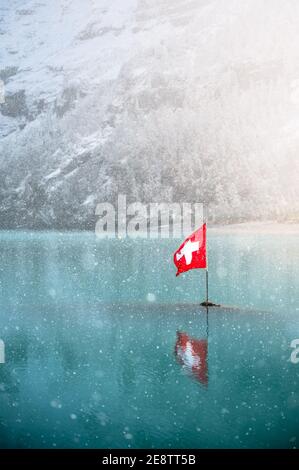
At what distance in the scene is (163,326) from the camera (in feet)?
115

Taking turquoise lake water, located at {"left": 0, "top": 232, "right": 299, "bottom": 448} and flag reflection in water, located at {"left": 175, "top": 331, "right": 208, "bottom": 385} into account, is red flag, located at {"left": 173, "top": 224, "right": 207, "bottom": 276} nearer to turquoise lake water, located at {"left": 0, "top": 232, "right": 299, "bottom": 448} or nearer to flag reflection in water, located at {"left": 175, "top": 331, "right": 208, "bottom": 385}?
turquoise lake water, located at {"left": 0, "top": 232, "right": 299, "bottom": 448}

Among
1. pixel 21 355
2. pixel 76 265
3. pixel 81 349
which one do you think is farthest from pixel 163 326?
pixel 76 265

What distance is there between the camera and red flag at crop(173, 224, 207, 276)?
35531mm

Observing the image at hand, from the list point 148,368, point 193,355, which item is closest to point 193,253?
point 193,355

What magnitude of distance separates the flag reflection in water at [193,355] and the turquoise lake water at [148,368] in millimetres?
89

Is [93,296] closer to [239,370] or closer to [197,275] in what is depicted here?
[197,275]

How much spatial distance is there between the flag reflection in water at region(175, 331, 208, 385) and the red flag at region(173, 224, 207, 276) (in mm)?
4344

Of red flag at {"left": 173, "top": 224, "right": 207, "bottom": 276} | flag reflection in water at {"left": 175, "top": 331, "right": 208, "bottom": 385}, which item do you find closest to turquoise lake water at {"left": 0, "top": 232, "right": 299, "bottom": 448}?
flag reflection in water at {"left": 175, "top": 331, "right": 208, "bottom": 385}

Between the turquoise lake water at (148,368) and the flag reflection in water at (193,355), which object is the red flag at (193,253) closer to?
the turquoise lake water at (148,368)

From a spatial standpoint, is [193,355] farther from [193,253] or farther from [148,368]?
[193,253]

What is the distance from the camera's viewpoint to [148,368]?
26.8 metres

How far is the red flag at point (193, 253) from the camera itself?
117 feet

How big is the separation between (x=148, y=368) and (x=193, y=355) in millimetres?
2730
